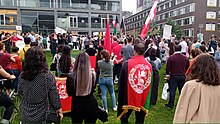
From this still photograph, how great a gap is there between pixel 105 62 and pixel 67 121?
178 cm

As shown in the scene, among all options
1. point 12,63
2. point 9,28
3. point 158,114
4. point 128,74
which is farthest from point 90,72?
point 9,28

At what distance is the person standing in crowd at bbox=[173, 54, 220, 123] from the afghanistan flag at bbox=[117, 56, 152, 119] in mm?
1547

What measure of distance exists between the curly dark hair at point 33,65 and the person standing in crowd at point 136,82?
1.57 meters

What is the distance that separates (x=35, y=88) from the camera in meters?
3.27

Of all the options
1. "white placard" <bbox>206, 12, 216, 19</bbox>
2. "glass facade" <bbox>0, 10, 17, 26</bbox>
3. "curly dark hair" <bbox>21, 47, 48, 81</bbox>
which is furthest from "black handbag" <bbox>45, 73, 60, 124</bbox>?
"white placard" <bbox>206, 12, 216, 19</bbox>

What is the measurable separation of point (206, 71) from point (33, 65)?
91.3 inches

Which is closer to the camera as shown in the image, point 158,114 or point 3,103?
point 3,103

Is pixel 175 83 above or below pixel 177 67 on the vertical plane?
below

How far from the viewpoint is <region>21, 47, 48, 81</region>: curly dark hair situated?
10.6ft

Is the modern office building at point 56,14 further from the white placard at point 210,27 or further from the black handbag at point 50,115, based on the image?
the black handbag at point 50,115

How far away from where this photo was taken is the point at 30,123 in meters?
3.34

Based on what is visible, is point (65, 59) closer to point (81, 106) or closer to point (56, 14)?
point (81, 106)

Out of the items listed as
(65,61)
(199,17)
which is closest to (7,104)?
(65,61)

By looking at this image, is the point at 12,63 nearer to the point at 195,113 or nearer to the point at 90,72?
the point at 90,72
